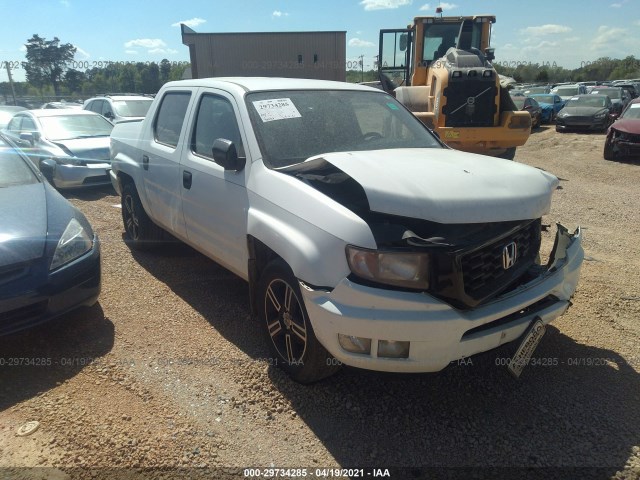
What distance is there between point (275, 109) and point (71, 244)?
1807mm

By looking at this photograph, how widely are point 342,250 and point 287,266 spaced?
499 mm

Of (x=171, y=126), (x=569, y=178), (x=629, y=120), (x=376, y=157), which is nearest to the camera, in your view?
(x=376, y=157)

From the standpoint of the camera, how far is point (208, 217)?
11.9 ft

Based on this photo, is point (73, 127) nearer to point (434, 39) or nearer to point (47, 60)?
point (434, 39)

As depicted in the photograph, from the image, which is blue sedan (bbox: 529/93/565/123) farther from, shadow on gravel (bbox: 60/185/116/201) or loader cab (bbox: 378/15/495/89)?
shadow on gravel (bbox: 60/185/116/201)

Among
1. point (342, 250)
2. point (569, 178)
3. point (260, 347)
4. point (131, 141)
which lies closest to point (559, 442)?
point (342, 250)

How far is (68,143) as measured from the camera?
879 centimetres

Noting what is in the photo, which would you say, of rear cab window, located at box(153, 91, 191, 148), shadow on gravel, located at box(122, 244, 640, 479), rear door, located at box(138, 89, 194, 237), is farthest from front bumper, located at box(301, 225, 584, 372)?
rear cab window, located at box(153, 91, 191, 148)

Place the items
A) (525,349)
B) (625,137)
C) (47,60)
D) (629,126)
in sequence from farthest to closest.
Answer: (47,60) < (629,126) < (625,137) < (525,349)

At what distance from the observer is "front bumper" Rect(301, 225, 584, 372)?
232 cm

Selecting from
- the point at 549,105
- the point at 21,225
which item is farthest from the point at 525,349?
the point at 549,105

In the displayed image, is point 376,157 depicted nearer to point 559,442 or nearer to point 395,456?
point 395,456

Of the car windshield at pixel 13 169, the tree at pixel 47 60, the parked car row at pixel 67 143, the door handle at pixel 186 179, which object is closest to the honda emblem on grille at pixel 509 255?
the door handle at pixel 186 179

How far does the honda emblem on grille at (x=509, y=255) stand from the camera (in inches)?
104
